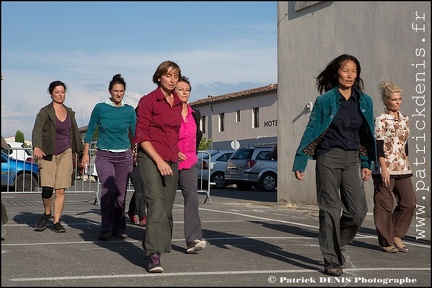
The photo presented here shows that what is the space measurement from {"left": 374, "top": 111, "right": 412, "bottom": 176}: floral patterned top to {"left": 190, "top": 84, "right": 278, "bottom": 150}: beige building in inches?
1710

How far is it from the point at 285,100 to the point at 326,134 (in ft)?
35.9

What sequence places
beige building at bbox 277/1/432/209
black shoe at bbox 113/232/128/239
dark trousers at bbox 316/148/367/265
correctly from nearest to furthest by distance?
dark trousers at bbox 316/148/367/265
black shoe at bbox 113/232/128/239
beige building at bbox 277/1/432/209

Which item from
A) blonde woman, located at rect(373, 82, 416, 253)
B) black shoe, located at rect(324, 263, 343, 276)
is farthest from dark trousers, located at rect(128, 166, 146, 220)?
black shoe, located at rect(324, 263, 343, 276)

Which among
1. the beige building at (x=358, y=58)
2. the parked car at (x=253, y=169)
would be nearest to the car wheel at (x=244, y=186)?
the parked car at (x=253, y=169)

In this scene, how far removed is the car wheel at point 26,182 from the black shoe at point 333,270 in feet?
49.8

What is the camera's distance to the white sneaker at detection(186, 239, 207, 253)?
28.3 ft

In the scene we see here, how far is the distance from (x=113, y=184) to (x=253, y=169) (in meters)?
19.7

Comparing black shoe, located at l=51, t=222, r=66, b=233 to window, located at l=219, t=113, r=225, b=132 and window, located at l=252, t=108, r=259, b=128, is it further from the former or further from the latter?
window, located at l=219, t=113, r=225, b=132

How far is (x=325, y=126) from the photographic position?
24.8 feet

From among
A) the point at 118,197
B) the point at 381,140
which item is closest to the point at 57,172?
the point at 118,197

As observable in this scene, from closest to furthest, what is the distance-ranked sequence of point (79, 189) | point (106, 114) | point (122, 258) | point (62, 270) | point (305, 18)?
point (62, 270)
point (122, 258)
point (106, 114)
point (305, 18)
point (79, 189)

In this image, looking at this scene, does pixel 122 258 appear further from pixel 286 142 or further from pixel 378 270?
pixel 286 142

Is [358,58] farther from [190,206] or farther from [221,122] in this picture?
[221,122]

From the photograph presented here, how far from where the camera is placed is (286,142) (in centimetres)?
1852
